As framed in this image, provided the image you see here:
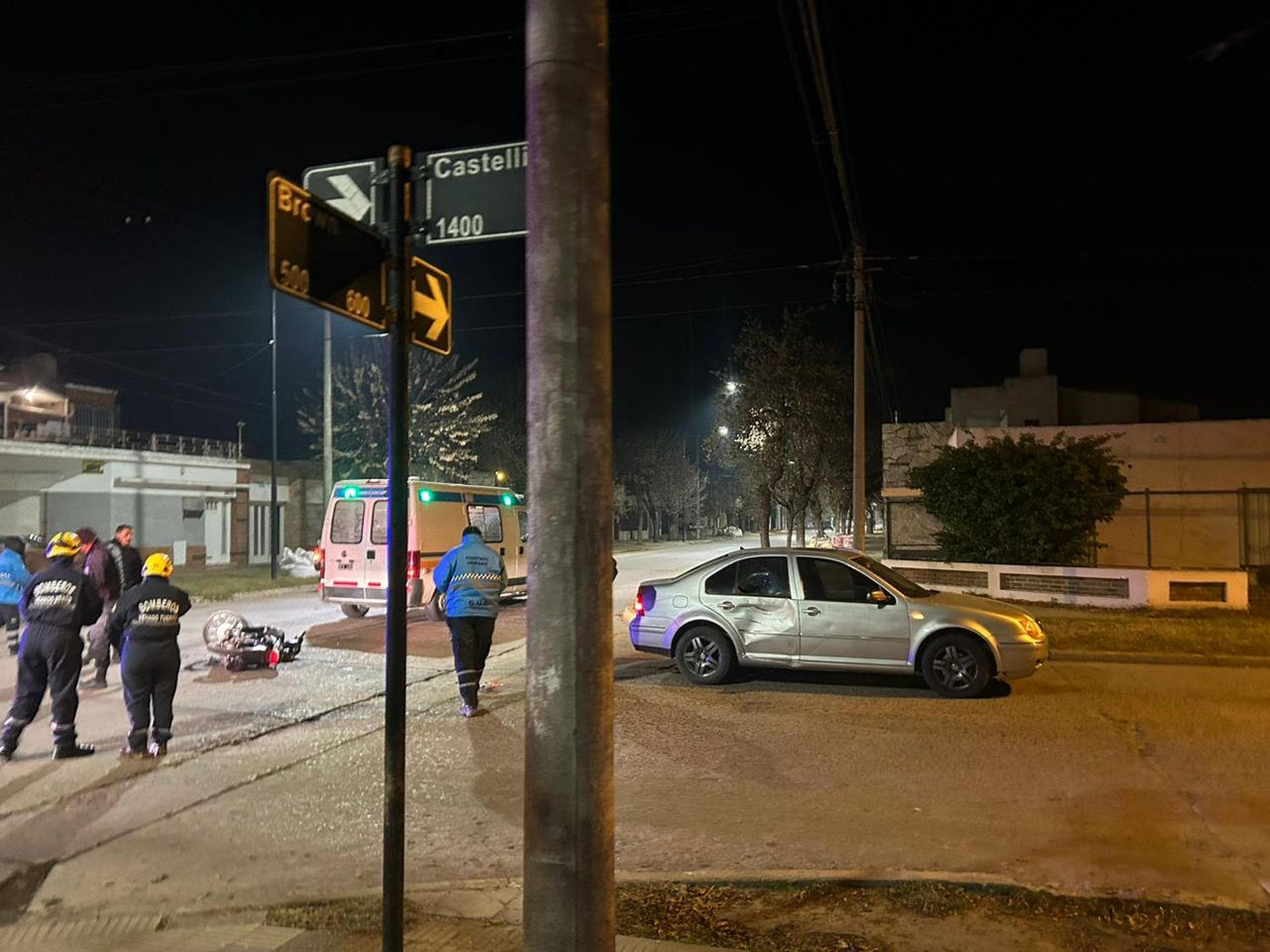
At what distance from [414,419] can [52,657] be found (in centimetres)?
2800

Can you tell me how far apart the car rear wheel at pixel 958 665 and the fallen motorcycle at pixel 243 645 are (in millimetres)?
7600

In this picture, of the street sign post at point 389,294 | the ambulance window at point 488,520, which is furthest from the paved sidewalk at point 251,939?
the ambulance window at point 488,520

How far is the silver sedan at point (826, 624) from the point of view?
30.2 feet

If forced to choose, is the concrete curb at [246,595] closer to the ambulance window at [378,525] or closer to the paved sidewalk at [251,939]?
the ambulance window at [378,525]

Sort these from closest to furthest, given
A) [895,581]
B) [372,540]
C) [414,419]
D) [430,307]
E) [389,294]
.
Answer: [389,294] → [430,307] → [895,581] → [372,540] → [414,419]

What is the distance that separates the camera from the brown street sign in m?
3.11

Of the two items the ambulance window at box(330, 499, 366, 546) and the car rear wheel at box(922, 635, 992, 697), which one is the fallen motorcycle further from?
the car rear wheel at box(922, 635, 992, 697)

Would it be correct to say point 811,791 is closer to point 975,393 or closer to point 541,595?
point 541,595

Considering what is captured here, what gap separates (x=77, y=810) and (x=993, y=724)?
717cm

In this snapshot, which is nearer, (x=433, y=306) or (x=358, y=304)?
(x=358, y=304)

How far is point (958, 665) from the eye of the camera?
30.4 feet

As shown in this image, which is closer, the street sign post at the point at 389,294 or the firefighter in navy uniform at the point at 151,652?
the street sign post at the point at 389,294

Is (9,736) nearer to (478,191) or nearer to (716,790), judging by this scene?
(716,790)

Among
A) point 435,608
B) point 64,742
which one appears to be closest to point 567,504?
point 64,742
